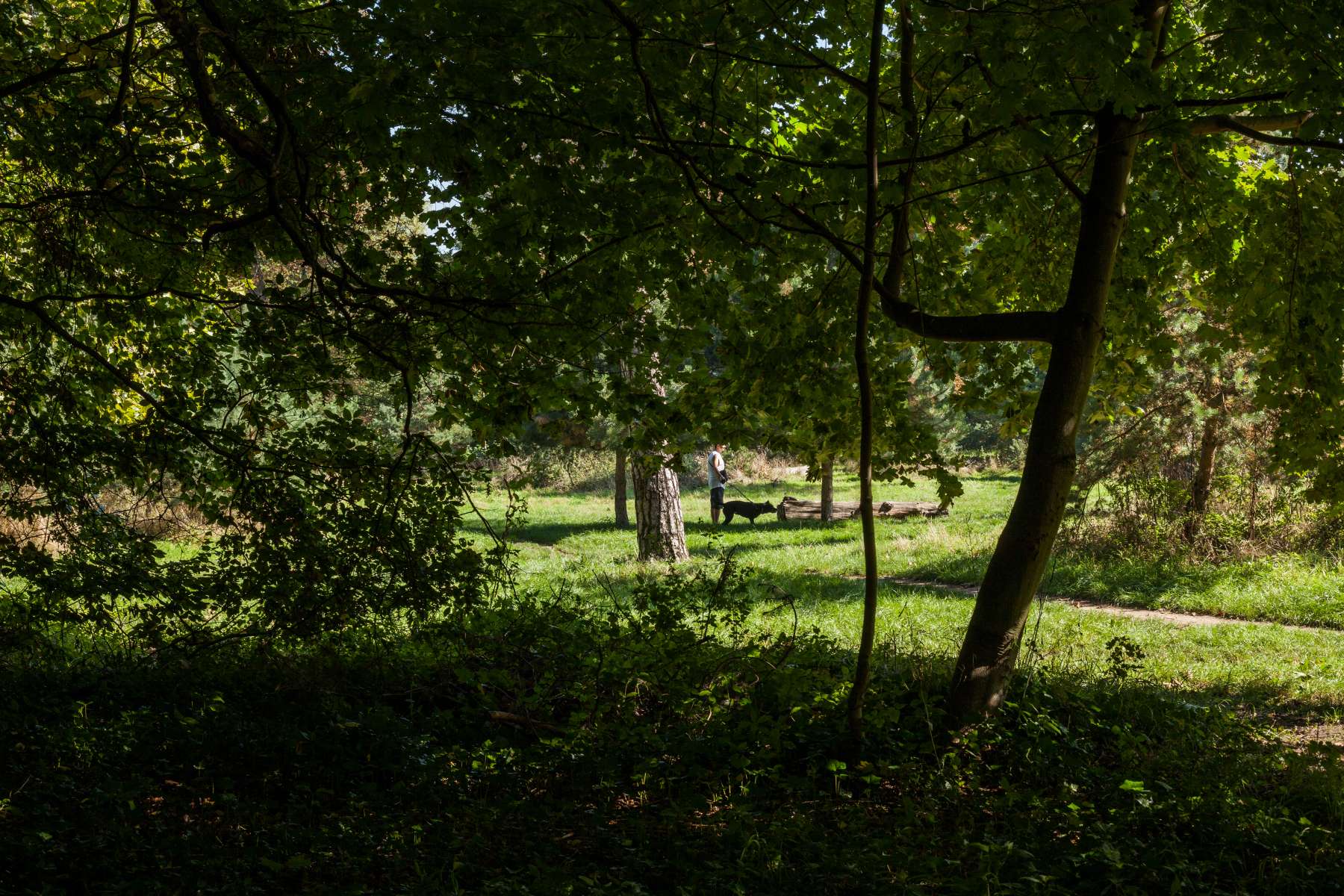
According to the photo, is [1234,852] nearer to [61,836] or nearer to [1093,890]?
[1093,890]

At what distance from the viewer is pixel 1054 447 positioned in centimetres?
513

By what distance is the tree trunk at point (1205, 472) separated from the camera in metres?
13.1

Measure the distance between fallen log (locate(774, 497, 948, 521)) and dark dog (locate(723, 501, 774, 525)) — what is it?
0.44m

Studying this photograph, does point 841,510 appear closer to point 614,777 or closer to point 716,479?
point 716,479

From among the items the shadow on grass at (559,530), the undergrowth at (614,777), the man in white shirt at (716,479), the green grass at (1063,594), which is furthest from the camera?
the man in white shirt at (716,479)

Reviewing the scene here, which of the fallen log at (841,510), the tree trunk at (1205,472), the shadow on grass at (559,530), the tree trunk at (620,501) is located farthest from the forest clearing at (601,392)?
the fallen log at (841,510)

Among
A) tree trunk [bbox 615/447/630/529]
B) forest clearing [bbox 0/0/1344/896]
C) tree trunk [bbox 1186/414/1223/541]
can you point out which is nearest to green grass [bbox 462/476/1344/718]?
forest clearing [bbox 0/0/1344/896]

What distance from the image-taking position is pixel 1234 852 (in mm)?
3855

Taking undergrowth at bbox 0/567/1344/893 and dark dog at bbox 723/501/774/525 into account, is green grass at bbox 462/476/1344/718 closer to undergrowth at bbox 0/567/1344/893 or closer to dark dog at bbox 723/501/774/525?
undergrowth at bbox 0/567/1344/893

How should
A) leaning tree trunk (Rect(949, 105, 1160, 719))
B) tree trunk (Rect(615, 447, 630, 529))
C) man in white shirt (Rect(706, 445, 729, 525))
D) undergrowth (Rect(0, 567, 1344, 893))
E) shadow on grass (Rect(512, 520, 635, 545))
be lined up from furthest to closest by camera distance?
tree trunk (Rect(615, 447, 630, 529)) → man in white shirt (Rect(706, 445, 729, 525)) → shadow on grass (Rect(512, 520, 635, 545)) → leaning tree trunk (Rect(949, 105, 1160, 719)) → undergrowth (Rect(0, 567, 1344, 893))

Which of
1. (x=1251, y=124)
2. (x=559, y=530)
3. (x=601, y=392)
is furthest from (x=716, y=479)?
(x=1251, y=124)

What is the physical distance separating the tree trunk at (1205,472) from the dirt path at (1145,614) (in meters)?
2.80

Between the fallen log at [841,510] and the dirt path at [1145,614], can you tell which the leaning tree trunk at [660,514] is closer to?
the dirt path at [1145,614]

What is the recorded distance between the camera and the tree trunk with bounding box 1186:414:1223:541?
13.1m
